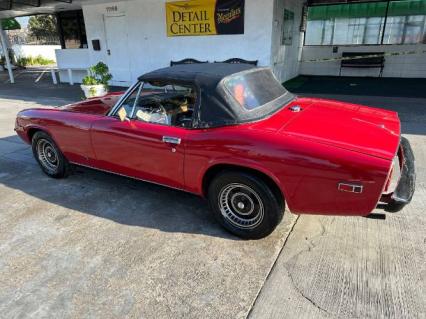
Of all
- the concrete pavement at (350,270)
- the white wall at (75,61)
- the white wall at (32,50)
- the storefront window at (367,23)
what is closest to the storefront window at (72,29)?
the white wall at (75,61)

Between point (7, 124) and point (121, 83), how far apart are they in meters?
5.43

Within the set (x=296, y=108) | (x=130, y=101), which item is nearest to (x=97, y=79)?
(x=130, y=101)

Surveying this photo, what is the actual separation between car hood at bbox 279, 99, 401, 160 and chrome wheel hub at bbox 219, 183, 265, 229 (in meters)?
0.66

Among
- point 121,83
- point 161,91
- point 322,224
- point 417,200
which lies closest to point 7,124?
point 121,83

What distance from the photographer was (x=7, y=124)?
7953 mm

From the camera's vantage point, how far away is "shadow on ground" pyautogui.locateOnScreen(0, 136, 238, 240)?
3.44 meters

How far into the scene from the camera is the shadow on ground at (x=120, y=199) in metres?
3.44

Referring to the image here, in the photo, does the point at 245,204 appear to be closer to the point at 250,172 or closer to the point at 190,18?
the point at 250,172

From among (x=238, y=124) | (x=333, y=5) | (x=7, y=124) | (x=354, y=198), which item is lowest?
(x=7, y=124)

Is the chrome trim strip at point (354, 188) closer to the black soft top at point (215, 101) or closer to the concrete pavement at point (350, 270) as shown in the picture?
the concrete pavement at point (350, 270)

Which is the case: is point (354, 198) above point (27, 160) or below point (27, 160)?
above

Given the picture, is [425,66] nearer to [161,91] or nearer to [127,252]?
[161,91]

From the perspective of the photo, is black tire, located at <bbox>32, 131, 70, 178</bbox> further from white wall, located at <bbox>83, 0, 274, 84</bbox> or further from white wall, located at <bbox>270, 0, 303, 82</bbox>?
white wall, located at <bbox>270, 0, 303, 82</bbox>

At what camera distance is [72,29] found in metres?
15.5
